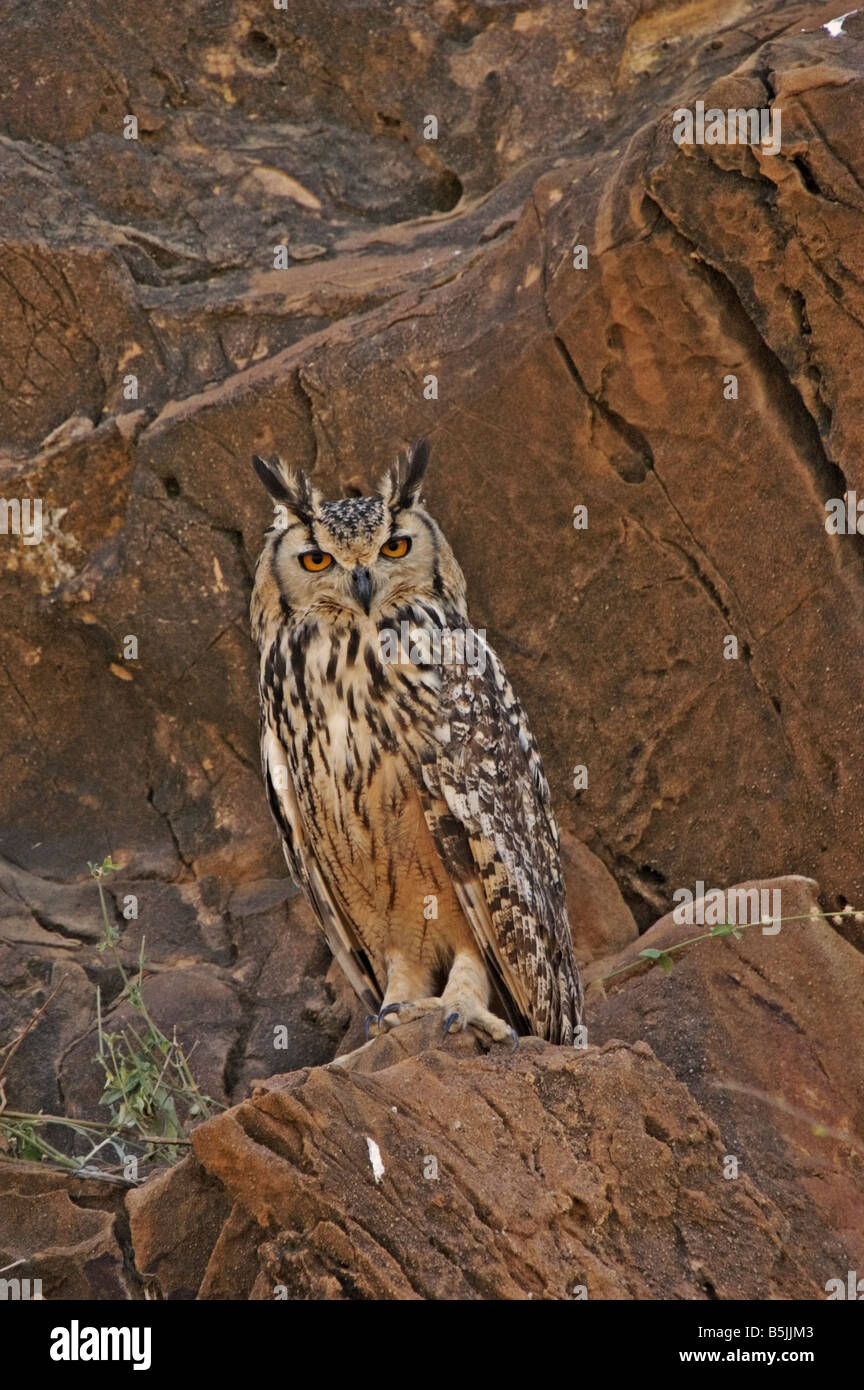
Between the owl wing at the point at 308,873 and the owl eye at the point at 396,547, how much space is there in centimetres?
70

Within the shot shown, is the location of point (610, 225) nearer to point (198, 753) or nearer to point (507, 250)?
point (507, 250)

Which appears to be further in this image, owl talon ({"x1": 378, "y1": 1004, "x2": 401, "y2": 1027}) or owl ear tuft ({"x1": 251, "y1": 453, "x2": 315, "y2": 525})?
owl ear tuft ({"x1": 251, "y1": 453, "x2": 315, "y2": 525})

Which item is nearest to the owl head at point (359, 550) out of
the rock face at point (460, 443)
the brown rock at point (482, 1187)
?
the rock face at point (460, 443)

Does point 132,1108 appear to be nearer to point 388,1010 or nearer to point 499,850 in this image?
point 388,1010

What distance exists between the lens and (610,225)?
5.21 metres

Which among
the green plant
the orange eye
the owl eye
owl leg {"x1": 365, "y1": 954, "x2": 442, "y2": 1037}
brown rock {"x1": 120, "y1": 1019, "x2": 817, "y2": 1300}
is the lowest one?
brown rock {"x1": 120, "y1": 1019, "x2": 817, "y2": 1300}

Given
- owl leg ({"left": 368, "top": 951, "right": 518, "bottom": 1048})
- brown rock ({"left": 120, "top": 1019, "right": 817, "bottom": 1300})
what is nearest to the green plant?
Answer: owl leg ({"left": 368, "top": 951, "right": 518, "bottom": 1048})

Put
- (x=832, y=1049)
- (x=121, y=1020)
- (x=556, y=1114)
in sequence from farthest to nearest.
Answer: (x=121, y=1020) < (x=832, y=1049) < (x=556, y=1114)

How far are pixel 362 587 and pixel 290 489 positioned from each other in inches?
20.7

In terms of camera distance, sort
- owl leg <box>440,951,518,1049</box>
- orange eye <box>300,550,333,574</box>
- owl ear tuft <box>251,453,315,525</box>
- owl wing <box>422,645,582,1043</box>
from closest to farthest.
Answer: owl leg <box>440,951,518,1049</box> → owl wing <box>422,645,582,1043</box> → orange eye <box>300,550,333,574</box> → owl ear tuft <box>251,453,315,525</box>

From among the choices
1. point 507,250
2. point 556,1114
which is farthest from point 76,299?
point 556,1114

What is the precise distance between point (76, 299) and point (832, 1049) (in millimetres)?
4239

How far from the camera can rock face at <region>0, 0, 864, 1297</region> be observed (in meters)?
5.16

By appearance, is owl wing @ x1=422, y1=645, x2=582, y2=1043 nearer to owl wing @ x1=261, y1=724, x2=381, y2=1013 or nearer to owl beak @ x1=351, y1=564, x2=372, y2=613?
owl beak @ x1=351, y1=564, x2=372, y2=613
